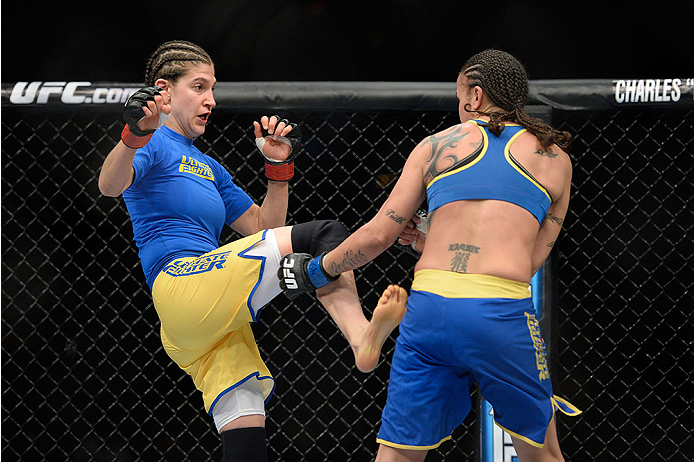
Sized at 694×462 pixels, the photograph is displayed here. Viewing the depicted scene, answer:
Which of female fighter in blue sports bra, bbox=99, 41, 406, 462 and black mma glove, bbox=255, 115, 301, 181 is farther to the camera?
black mma glove, bbox=255, 115, 301, 181

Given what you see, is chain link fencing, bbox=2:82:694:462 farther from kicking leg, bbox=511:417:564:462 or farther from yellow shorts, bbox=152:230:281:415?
kicking leg, bbox=511:417:564:462

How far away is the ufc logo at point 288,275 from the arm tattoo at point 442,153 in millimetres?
411

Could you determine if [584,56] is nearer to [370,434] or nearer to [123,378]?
[370,434]

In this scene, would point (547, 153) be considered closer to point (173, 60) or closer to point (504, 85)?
point (504, 85)

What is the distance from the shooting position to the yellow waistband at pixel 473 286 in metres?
1.56

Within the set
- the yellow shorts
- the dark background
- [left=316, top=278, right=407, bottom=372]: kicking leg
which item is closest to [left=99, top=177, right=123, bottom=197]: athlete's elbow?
the yellow shorts

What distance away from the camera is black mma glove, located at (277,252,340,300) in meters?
1.75

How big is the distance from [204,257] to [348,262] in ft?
1.31

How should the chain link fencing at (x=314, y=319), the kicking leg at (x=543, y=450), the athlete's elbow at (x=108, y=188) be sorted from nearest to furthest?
1. the kicking leg at (x=543, y=450)
2. the athlete's elbow at (x=108, y=188)
3. the chain link fencing at (x=314, y=319)

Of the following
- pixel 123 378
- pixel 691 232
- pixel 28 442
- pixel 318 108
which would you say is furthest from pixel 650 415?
pixel 28 442

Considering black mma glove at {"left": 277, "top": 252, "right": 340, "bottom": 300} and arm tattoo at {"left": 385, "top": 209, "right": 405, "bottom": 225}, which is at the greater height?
arm tattoo at {"left": 385, "top": 209, "right": 405, "bottom": 225}

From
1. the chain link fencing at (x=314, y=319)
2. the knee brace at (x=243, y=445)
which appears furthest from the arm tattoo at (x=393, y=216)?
the chain link fencing at (x=314, y=319)

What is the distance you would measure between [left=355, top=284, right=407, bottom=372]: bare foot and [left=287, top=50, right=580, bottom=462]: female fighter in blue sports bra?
47 millimetres

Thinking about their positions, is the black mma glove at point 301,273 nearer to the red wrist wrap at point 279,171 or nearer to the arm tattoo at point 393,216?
the arm tattoo at point 393,216
